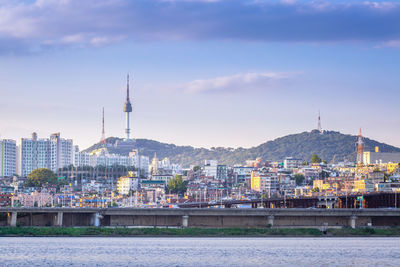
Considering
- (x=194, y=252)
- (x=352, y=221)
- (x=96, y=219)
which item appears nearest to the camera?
(x=194, y=252)

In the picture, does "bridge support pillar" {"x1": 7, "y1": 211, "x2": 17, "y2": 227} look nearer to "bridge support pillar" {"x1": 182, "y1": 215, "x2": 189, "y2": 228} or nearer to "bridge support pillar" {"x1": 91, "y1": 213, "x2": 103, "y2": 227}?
"bridge support pillar" {"x1": 91, "y1": 213, "x2": 103, "y2": 227}

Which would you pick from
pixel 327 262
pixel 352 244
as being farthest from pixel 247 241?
pixel 327 262

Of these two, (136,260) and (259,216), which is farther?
(259,216)

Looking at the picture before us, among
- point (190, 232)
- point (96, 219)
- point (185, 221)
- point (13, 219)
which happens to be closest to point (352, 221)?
point (185, 221)

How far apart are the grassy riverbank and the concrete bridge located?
4.50 m

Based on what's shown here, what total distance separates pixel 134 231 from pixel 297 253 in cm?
3032

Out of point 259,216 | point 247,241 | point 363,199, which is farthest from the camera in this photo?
point 363,199

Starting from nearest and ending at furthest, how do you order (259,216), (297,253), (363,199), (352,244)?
(297,253) < (352,244) < (259,216) < (363,199)

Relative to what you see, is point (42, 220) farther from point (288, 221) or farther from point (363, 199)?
point (363, 199)

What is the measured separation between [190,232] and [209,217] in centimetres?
1029

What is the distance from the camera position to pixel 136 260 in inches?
2586

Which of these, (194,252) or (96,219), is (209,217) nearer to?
(96,219)

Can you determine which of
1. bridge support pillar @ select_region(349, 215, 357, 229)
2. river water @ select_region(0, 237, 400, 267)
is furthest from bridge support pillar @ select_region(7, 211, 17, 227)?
bridge support pillar @ select_region(349, 215, 357, 229)

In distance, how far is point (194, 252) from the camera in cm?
7425
